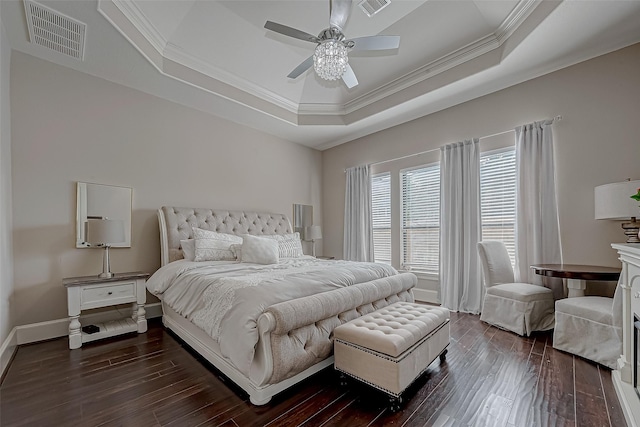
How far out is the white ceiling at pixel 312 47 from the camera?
8.71ft

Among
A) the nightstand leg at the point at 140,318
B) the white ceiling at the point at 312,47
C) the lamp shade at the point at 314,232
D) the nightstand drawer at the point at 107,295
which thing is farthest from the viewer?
the lamp shade at the point at 314,232

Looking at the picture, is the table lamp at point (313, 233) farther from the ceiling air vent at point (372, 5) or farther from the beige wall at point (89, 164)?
the ceiling air vent at point (372, 5)

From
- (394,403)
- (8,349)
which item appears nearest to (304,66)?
(394,403)

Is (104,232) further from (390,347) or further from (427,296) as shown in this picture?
(427,296)

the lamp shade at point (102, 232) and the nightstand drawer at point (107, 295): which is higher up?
the lamp shade at point (102, 232)

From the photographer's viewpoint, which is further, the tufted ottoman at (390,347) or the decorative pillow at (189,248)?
the decorative pillow at (189,248)

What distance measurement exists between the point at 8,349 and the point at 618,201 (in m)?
5.71

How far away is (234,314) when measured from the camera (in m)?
1.98

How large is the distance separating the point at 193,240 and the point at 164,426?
2.29 meters

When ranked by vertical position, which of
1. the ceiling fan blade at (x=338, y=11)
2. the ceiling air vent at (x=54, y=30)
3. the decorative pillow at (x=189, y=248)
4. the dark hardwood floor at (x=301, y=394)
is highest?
the ceiling air vent at (x=54, y=30)

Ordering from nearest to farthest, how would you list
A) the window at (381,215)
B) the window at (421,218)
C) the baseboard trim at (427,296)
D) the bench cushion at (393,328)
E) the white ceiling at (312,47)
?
the bench cushion at (393,328)
the white ceiling at (312,47)
the baseboard trim at (427,296)
the window at (421,218)
the window at (381,215)


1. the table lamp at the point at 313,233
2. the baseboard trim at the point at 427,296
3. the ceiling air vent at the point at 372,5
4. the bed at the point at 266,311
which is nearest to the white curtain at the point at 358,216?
the table lamp at the point at 313,233

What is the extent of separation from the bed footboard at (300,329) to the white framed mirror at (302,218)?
328cm

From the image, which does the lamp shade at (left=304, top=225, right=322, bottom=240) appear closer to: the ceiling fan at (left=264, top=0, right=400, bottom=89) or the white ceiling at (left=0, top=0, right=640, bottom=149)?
the white ceiling at (left=0, top=0, right=640, bottom=149)
